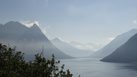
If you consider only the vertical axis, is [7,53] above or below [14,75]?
above

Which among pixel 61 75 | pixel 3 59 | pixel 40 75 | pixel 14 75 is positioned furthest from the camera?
pixel 3 59

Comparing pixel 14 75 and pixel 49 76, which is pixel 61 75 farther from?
pixel 14 75

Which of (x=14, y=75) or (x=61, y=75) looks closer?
(x=14, y=75)

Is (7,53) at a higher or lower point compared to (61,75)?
higher

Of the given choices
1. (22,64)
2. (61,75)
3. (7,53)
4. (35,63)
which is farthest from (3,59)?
(61,75)

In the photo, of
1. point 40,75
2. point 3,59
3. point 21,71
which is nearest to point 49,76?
point 40,75

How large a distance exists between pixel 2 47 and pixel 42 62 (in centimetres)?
841

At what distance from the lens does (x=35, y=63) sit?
26828mm

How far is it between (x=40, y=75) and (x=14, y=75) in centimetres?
300

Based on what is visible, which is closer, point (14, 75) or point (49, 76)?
point (14, 75)

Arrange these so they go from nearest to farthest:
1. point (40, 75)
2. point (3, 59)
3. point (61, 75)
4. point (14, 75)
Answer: point (14, 75)
point (40, 75)
point (61, 75)
point (3, 59)

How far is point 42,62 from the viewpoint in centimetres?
2634

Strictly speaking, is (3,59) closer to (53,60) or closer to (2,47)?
(2,47)

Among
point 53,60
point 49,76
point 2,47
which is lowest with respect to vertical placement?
point 49,76
